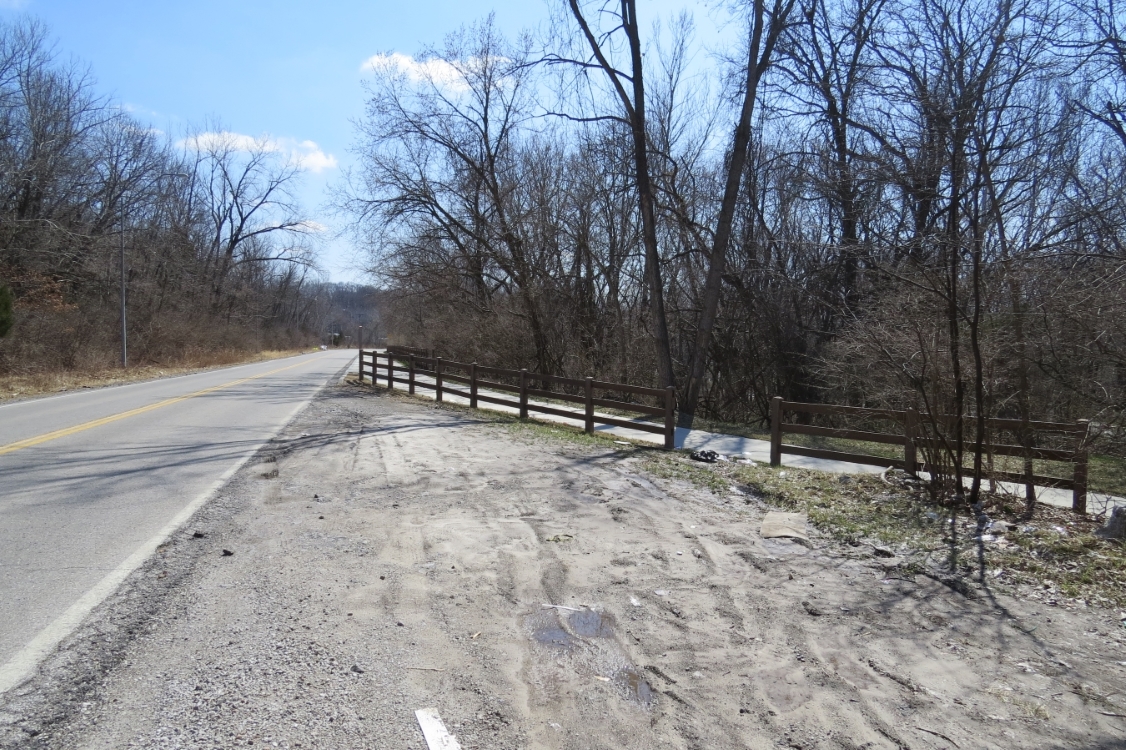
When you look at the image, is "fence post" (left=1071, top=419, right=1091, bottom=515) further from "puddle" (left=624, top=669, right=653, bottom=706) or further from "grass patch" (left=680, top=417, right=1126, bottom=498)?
"puddle" (left=624, top=669, right=653, bottom=706)

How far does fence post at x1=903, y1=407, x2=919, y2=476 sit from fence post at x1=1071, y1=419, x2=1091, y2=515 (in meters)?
1.49

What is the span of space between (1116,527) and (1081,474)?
57.4 inches

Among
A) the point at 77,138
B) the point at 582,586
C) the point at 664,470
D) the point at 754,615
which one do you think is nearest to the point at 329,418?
the point at 664,470

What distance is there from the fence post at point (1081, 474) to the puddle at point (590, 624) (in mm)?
5697

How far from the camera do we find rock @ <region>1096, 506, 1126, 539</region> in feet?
19.3

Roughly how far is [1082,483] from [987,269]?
240cm

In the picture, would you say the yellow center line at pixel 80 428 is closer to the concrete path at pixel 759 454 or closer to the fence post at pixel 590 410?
the concrete path at pixel 759 454

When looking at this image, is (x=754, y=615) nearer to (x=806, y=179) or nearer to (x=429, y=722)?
(x=429, y=722)

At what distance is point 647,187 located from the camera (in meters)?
18.0

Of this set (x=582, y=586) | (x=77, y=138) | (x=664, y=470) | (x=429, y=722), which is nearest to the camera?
(x=429, y=722)

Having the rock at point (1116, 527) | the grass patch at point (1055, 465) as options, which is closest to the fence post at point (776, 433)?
the grass patch at point (1055, 465)

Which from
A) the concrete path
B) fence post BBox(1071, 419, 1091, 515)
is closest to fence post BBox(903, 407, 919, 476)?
the concrete path

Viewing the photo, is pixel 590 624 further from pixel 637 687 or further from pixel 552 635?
pixel 637 687

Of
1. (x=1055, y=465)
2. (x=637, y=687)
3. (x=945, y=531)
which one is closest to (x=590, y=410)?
(x=1055, y=465)
